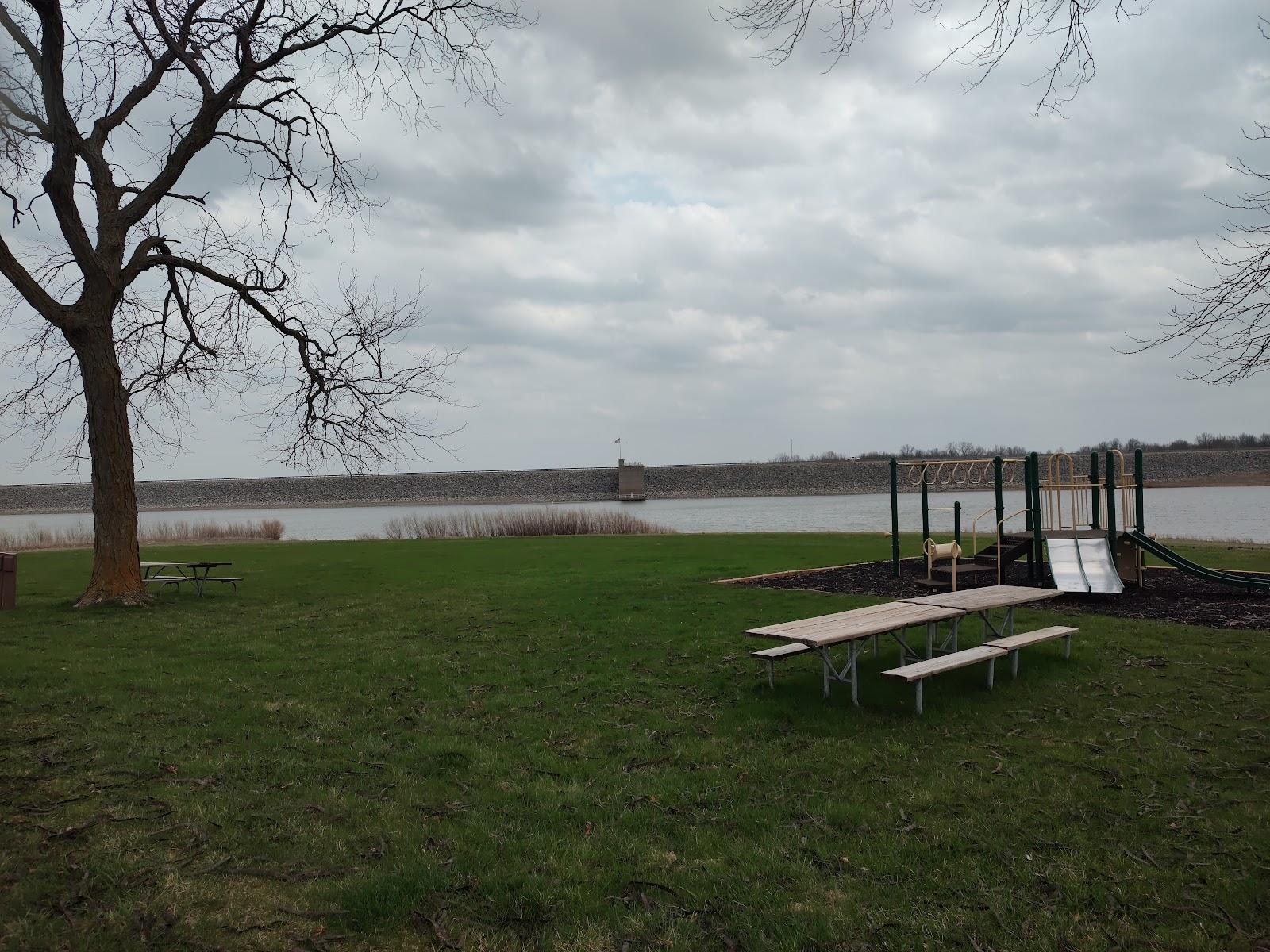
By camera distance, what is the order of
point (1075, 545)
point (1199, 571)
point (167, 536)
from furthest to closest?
point (167, 536), point (1075, 545), point (1199, 571)

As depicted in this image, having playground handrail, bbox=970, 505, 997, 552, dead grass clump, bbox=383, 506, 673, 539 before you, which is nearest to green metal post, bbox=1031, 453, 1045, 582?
playground handrail, bbox=970, 505, 997, 552

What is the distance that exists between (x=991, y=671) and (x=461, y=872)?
4843mm

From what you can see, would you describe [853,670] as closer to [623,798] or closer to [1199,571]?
[623,798]

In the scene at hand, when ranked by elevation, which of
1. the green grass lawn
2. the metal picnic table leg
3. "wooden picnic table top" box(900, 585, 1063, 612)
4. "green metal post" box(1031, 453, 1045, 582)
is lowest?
the green grass lawn

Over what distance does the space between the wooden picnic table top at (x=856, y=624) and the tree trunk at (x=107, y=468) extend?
10120mm

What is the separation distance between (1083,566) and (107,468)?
569 inches

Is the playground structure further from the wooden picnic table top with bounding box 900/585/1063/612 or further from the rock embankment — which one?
the rock embankment

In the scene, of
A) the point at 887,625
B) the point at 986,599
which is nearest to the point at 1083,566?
the point at 986,599

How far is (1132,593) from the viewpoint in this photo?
486 inches

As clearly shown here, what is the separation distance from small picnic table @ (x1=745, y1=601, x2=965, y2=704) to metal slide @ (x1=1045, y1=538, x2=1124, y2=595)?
A: 4.80 meters

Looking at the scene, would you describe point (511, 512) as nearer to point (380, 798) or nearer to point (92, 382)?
point (92, 382)

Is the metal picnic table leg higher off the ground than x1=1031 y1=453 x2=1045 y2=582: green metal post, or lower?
lower

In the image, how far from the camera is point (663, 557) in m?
18.4

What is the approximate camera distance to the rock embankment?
8375 centimetres
